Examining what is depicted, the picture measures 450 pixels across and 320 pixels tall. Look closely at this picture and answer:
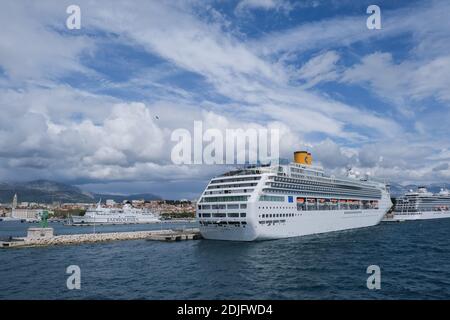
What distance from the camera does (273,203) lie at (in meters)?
60.3

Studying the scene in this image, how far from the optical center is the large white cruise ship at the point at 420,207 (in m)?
151

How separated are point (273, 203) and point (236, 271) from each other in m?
23.5

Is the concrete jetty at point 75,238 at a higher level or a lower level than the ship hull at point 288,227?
lower

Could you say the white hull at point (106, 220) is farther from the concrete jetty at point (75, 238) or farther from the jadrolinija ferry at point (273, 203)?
the jadrolinija ferry at point (273, 203)

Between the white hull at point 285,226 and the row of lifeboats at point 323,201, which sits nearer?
the white hull at point 285,226

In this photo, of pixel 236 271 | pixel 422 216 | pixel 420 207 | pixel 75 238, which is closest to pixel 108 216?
pixel 75 238

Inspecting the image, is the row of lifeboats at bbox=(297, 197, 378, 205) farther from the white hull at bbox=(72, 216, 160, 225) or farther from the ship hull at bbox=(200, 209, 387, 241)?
the white hull at bbox=(72, 216, 160, 225)

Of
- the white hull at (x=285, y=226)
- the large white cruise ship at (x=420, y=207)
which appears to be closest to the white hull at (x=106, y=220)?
the white hull at (x=285, y=226)

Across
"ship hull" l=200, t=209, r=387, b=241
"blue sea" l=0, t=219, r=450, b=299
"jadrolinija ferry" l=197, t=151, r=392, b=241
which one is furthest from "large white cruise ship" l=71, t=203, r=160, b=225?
"ship hull" l=200, t=209, r=387, b=241

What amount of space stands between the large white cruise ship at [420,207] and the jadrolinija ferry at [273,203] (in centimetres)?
7967

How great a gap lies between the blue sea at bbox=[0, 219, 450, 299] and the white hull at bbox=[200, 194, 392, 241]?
6.46 ft

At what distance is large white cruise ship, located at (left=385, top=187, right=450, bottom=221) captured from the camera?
151m

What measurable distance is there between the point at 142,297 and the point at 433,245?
49795 millimetres

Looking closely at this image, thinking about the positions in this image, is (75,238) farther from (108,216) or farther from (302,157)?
(108,216)
